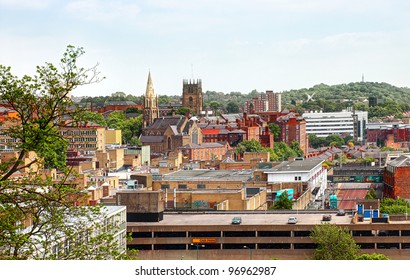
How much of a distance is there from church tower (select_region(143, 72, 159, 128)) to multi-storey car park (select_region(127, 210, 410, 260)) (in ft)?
128

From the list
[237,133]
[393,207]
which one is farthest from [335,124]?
[393,207]

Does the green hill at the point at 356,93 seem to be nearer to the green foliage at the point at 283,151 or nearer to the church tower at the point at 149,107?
the church tower at the point at 149,107

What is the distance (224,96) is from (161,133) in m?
59.6

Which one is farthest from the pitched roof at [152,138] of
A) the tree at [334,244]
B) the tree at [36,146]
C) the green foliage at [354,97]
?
the tree at [36,146]

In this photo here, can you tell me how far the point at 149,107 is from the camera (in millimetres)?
57500

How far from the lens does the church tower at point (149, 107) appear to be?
2218 inches

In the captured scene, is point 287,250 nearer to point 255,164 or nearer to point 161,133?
point 255,164

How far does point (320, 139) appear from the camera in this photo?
67750 mm

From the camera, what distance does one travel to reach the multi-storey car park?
1638cm

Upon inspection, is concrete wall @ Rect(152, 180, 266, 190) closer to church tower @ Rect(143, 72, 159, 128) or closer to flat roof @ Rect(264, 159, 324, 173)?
flat roof @ Rect(264, 159, 324, 173)

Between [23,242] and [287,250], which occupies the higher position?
[23,242]

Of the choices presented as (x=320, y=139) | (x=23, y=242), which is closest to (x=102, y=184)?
(x=23, y=242)

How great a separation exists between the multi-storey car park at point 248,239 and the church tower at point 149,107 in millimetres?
39017

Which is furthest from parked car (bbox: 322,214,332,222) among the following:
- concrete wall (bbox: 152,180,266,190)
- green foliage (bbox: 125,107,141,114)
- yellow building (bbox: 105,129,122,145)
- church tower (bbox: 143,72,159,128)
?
green foliage (bbox: 125,107,141,114)
